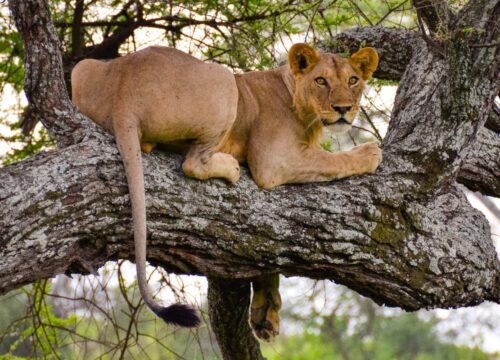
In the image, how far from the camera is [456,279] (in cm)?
423

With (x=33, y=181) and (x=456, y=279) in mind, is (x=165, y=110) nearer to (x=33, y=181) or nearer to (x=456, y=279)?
(x=33, y=181)

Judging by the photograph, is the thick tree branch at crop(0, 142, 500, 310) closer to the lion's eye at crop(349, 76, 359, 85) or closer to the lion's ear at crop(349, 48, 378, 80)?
the lion's eye at crop(349, 76, 359, 85)

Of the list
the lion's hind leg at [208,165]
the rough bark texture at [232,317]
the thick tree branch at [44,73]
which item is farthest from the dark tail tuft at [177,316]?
the rough bark texture at [232,317]

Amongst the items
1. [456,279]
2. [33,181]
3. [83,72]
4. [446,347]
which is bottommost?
[446,347]

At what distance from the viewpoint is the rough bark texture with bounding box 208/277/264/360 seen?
4.90m

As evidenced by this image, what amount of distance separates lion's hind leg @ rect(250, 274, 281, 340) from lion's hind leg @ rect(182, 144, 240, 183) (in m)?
1.01

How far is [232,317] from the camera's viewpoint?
16.7 feet

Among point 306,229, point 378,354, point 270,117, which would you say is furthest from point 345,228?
point 378,354

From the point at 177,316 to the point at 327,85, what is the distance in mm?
1788

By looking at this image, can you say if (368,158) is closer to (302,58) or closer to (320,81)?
(320,81)

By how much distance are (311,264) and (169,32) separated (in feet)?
8.59

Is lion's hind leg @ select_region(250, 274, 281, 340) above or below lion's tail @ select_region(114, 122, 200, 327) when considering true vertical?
below

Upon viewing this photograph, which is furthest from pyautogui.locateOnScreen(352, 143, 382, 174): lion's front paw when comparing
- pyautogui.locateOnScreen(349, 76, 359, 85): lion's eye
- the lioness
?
pyautogui.locateOnScreen(349, 76, 359, 85): lion's eye

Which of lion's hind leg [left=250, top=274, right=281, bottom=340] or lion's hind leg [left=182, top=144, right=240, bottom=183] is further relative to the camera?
lion's hind leg [left=250, top=274, right=281, bottom=340]
